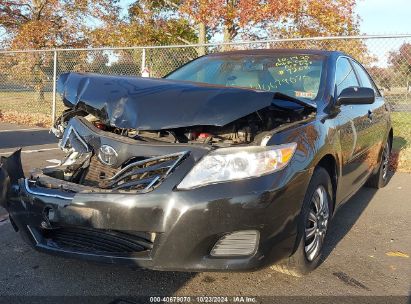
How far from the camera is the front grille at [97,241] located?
2.70 m

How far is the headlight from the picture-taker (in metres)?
2.64

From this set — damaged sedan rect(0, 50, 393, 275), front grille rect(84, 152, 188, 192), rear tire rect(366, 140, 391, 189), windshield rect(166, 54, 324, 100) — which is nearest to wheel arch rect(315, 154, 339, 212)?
damaged sedan rect(0, 50, 393, 275)

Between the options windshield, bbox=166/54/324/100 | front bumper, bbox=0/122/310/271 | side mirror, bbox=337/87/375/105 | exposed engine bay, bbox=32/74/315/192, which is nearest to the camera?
front bumper, bbox=0/122/310/271

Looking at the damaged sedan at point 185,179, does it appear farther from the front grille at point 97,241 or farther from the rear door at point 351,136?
the rear door at point 351,136

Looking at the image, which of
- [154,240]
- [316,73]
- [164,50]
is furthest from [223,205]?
[164,50]

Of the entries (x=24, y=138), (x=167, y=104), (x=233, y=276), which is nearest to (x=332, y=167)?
(x=233, y=276)

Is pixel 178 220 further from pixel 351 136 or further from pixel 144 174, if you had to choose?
pixel 351 136

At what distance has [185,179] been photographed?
263cm

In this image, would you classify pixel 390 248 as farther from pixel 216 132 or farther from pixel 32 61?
pixel 32 61

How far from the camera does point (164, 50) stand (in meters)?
10.9

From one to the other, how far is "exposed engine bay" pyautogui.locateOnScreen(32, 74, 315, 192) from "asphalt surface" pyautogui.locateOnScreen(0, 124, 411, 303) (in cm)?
62

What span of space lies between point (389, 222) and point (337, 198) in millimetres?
1230

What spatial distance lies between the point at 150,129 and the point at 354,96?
5.87ft

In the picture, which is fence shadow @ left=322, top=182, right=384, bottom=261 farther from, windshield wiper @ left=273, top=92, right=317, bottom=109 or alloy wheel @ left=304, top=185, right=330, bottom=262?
windshield wiper @ left=273, top=92, right=317, bottom=109
